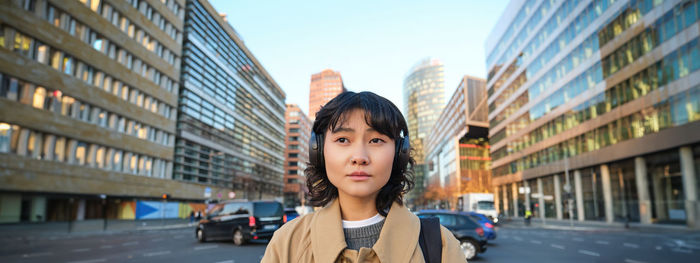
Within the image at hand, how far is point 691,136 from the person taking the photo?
2675 centimetres

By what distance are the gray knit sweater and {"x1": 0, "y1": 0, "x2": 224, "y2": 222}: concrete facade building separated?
32178mm

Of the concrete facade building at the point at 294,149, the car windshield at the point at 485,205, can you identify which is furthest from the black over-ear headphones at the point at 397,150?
the concrete facade building at the point at 294,149

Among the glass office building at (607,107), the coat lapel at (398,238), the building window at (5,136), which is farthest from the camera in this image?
the glass office building at (607,107)

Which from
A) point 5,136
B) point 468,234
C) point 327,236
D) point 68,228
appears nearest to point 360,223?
point 327,236

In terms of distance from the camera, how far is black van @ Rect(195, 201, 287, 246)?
54.2ft

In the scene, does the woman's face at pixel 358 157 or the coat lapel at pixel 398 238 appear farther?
the woman's face at pixel 358 157

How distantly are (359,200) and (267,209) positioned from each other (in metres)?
15.5

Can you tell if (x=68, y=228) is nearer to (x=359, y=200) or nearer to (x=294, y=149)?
(x=359, y=200)

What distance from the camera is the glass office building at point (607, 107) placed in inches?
1104

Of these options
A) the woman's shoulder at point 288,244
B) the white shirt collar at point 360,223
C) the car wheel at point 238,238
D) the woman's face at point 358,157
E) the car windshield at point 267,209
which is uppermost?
the woman's face at point 358,157

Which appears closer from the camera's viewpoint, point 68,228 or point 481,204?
point 68,228

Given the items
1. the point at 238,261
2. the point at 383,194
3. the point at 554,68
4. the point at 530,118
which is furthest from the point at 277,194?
the point at 383,194

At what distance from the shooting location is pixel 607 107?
36.2m

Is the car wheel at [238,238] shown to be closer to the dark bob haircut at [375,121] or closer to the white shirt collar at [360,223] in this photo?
the dark bob haircut at [375,121]
